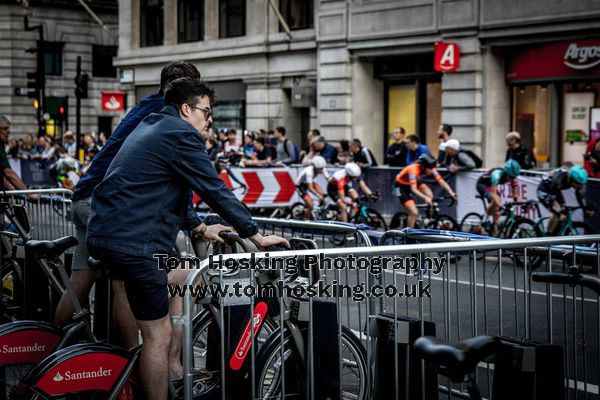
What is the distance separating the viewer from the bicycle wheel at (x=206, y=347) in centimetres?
574

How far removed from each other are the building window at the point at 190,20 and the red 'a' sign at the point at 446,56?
13.0 meters

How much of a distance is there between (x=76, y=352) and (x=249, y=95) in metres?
27.5

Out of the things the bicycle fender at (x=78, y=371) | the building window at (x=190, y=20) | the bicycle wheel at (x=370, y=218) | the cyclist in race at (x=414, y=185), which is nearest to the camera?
the bicycle fender at (x=78, y=371)

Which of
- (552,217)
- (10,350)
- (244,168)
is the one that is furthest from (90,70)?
(10,350)

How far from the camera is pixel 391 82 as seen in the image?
28000 millimetres

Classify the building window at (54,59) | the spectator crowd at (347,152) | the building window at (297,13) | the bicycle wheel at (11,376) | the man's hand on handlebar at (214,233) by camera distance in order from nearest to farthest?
the man's hand on handlebar at (214,233)
the bicycle wheel at (11,376)
the spectator crowd at (347,152)
the building window at (297,13)
the building window at (54,59)

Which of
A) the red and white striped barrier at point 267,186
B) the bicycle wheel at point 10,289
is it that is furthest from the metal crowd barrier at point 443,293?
the red and white striped barrier at point 267,186

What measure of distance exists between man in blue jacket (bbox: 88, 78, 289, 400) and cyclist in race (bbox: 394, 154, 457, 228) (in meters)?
11.9

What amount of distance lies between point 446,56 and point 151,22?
1703 cm

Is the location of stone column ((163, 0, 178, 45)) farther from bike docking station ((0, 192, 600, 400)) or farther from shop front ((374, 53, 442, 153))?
bike docking station ((0, 192, 600, 400))

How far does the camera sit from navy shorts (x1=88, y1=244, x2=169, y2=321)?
5051 millimetres

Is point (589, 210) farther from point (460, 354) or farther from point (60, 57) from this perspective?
point (60, 57)

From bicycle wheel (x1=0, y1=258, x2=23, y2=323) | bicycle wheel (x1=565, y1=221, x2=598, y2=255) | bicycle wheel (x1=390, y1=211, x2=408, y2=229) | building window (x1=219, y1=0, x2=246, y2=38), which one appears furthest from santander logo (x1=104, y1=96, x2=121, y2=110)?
→ bicycle wheel (x1=0, y1=258, x2=23, y2=323)

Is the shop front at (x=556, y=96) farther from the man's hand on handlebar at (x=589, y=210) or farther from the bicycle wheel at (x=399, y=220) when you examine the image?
the man's hand on handlebar at (x=589, y=210)
